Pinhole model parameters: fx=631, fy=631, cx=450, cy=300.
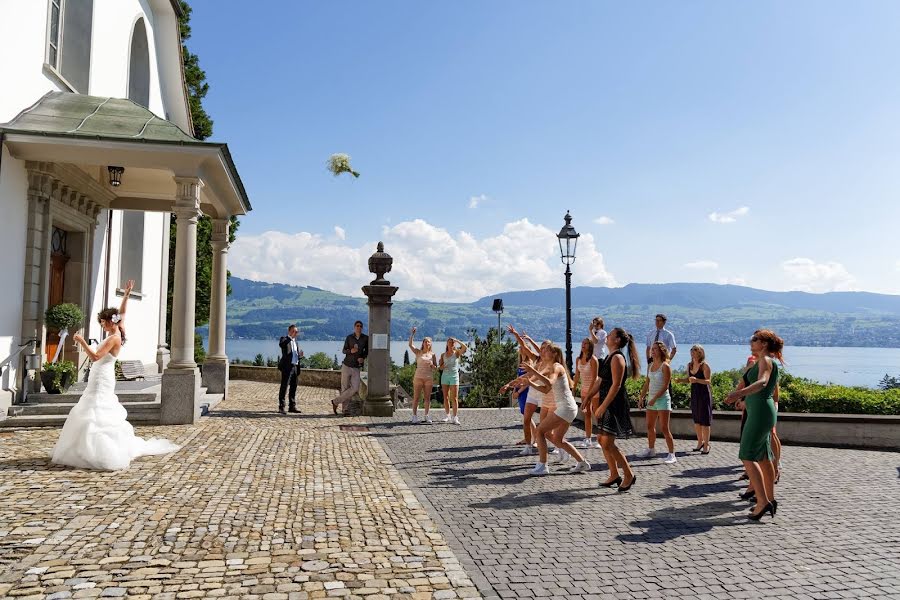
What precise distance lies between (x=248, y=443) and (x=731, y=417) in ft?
28.1

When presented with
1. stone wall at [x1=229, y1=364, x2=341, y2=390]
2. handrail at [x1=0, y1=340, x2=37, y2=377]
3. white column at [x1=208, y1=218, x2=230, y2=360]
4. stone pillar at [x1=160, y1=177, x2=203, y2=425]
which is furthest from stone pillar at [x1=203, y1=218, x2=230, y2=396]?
stone wall at [x1=229, y1=364, x2=341, y2=390]

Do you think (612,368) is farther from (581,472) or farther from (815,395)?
(815,395)

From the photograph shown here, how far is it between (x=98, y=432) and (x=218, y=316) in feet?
30.4

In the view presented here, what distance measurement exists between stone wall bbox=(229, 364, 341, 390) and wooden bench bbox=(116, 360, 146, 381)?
7.30 metres

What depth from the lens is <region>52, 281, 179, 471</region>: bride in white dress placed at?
763 centimetres

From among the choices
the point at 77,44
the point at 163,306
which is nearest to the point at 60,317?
the point at 77,44

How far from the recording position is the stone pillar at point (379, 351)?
14.8 m

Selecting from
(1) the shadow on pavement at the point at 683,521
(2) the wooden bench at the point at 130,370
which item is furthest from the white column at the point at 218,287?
(1) the shadow on pavement at the point at 683,521

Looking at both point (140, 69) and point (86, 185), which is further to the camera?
point (140, 69)

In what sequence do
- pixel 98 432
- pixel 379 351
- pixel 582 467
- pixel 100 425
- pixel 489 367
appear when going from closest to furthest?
pixel 98 432, pixel 100 425, pixel 582 467, pixel 379 351, pixel 489 367

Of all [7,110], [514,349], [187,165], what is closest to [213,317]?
[187,165]

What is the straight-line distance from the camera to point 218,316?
54.9 ft

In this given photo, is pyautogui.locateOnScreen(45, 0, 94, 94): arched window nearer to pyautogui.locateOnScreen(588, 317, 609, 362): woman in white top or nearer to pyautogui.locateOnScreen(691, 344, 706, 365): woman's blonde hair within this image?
pyautogui.locateOnScreen(588, 317, 609, 362): woman in white top

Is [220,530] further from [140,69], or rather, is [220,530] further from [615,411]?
[140,69]
